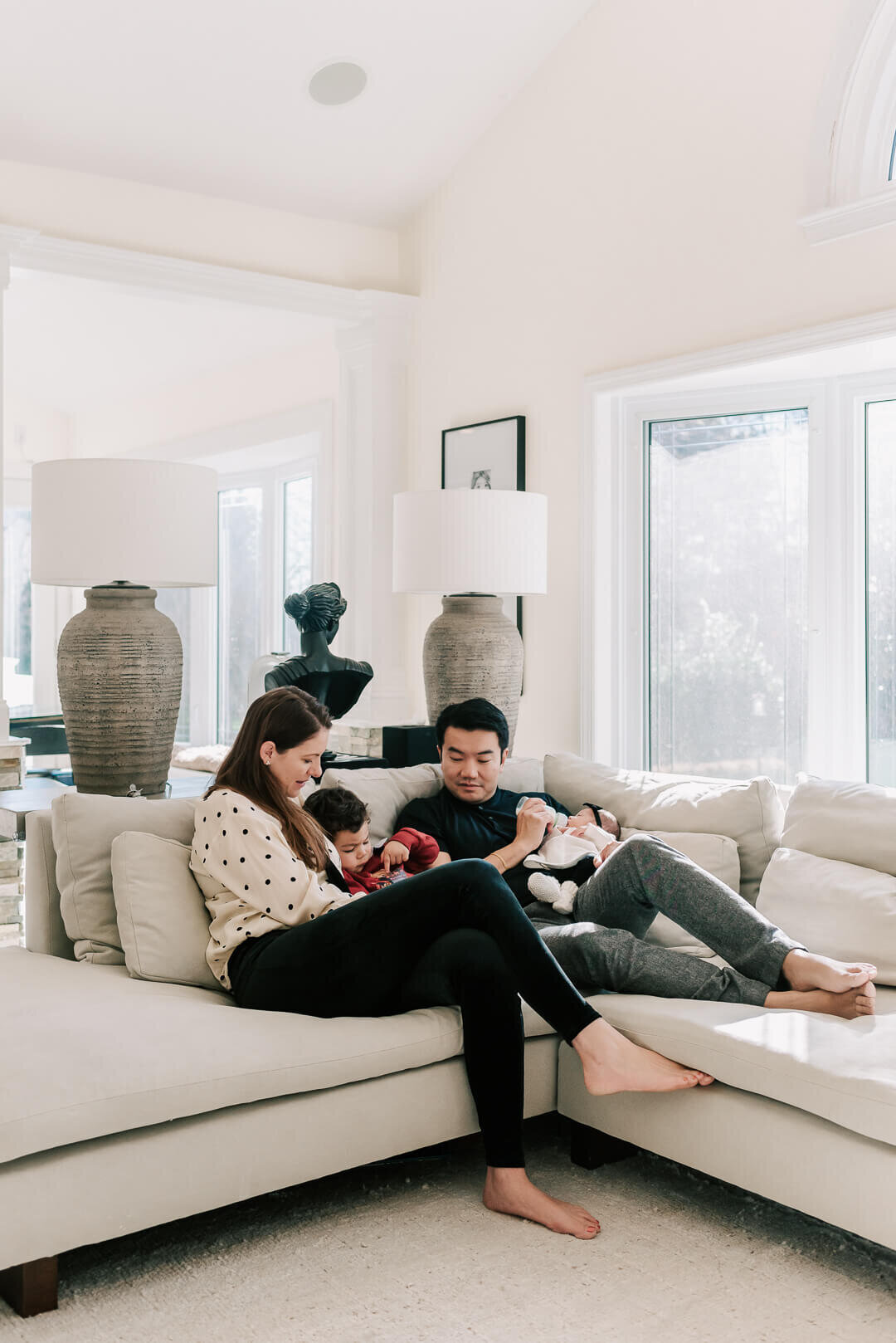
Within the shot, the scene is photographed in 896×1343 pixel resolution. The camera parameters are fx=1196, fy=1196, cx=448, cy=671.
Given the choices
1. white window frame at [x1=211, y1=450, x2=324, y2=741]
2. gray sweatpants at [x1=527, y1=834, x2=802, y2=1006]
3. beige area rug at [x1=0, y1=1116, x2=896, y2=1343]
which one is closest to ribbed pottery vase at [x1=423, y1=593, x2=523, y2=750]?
gray sweatpants at [x1=527, y1=834, x2=802, y2=1006]

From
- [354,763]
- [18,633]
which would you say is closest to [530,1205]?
[354,763]

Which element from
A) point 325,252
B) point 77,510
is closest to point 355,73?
point 325,252

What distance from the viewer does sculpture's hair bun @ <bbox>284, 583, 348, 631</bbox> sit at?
388 centimetres

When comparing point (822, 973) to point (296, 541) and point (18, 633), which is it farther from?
point (18, 633)

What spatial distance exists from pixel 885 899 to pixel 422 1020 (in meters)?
1.10

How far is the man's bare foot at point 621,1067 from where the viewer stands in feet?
7.25

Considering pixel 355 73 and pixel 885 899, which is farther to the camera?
pixel 355 73

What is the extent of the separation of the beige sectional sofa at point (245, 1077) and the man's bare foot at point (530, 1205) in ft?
0.43

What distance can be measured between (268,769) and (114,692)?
33.9 inches

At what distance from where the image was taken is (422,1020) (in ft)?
7.66

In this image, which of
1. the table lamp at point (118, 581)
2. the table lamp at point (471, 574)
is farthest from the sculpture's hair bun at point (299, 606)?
the table lamp at point (118, 581)

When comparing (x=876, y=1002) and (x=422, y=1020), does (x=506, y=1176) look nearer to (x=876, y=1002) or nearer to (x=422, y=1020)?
(x=422, y=1020)

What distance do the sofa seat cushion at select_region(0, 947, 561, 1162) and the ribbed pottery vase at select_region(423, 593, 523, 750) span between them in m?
1.61

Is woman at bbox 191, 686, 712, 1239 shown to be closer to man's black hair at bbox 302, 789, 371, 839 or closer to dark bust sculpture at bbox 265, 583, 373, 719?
man's black hair at bbox 302, 789, 371, 839
